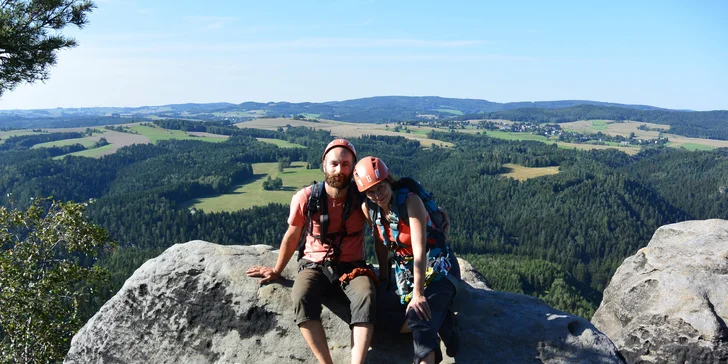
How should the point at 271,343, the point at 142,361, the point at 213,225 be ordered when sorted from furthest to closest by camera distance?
the point at 213,225, the point at 142,361, the point at 271,343

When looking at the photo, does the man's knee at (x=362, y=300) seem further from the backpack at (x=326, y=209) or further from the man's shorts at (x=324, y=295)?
the backpack at (x=326, y=209)

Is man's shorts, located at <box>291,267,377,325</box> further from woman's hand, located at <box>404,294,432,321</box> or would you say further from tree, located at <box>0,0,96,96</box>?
tree, located at <box>0,0,96,96</box>

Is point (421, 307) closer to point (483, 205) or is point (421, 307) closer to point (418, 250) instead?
point (418, 250)

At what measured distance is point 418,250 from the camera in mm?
6871

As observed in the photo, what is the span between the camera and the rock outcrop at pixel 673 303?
1068cm

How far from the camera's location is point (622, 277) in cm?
1365

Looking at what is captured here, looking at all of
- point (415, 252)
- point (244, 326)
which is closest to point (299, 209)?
point (415, 252)

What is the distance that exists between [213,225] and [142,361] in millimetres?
110499

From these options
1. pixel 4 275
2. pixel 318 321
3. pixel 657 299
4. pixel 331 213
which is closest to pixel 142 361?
pixel 318 321

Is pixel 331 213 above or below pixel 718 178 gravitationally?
above

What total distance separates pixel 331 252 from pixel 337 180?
119cm

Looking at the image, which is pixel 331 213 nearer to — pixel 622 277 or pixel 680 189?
pixel 622 277

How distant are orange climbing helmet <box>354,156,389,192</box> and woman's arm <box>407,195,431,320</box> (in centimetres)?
52

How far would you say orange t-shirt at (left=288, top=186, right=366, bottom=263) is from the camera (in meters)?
7.63
